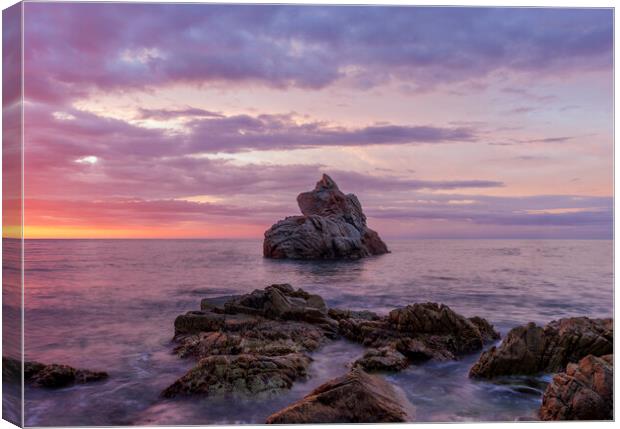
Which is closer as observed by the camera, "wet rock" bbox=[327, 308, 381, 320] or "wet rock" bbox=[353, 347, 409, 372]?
"wet rock" bbox=[353, 347, 409, 372]

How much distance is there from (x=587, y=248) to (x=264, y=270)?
86.6 ft

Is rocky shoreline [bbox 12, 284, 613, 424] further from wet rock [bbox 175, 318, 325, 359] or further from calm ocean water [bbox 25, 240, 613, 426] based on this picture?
calm ocean water [bbox 25, 240, 613, 426]

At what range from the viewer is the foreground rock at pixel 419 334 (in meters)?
10.2

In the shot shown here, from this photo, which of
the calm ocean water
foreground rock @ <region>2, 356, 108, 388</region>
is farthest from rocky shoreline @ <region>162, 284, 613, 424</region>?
foreground rock @ <region>2, 356, 108, 388</region>

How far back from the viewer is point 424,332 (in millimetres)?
11484

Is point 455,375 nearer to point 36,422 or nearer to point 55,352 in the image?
point 36,422

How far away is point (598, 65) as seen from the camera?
29.7 ft

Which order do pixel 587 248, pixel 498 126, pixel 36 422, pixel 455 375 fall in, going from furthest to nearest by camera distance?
pixel 587 248, pixel 498 126, pixel 455 375, pixel 36 422

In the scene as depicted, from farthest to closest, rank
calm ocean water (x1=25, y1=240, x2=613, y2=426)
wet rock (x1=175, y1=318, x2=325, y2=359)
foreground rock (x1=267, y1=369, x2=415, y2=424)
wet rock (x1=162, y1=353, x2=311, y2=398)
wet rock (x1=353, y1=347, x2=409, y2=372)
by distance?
wet rock (x1=175, y1=318, x2=325, y2=359)
wet rock (x1=353, y1=347, x2=409, y2=372)
wet rock (x1=162, y1=353, x2=311, y2=398)
calm ocean water (x1=25, y1=240, x2=613, y2=426)
foreground rock (x1=267, y1=369, x2=415, y2=424)

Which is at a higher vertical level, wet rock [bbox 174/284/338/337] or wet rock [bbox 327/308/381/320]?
wet rock [bbox 174/284/338/337]

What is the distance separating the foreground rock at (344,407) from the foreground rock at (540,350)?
2376 mm

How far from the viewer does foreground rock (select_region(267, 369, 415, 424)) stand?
7.16m

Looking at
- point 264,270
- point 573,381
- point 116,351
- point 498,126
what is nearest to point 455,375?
point 573,381

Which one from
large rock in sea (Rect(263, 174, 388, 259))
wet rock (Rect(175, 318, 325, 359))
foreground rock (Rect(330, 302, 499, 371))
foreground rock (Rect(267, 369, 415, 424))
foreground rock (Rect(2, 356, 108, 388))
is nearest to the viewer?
foreground rock (Rect(267, 369, 415, 424))
